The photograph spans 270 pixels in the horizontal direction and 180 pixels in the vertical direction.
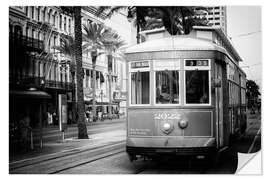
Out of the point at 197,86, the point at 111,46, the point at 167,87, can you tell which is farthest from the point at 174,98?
the point at 111,46

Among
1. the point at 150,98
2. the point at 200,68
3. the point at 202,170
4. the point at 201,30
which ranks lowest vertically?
the point at 202,170

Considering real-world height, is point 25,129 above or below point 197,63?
below

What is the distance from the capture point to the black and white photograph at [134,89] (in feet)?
30.8

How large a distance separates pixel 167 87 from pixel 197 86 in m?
0.60

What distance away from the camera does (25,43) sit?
10.7 metres

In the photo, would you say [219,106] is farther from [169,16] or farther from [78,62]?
[78,62]

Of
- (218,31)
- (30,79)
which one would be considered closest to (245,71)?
(218,31)

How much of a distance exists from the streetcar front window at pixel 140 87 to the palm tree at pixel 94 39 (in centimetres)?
203

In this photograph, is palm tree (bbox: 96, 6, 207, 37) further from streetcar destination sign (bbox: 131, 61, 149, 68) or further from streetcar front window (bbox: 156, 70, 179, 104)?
streetcar front window (bbox: 156, 70, 179, 104)

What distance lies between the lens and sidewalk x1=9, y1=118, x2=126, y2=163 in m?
10.7

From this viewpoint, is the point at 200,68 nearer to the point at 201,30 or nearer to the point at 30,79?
the point at 201,30

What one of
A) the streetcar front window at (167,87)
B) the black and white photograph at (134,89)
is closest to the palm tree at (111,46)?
the black and white photograph at (134,89)
